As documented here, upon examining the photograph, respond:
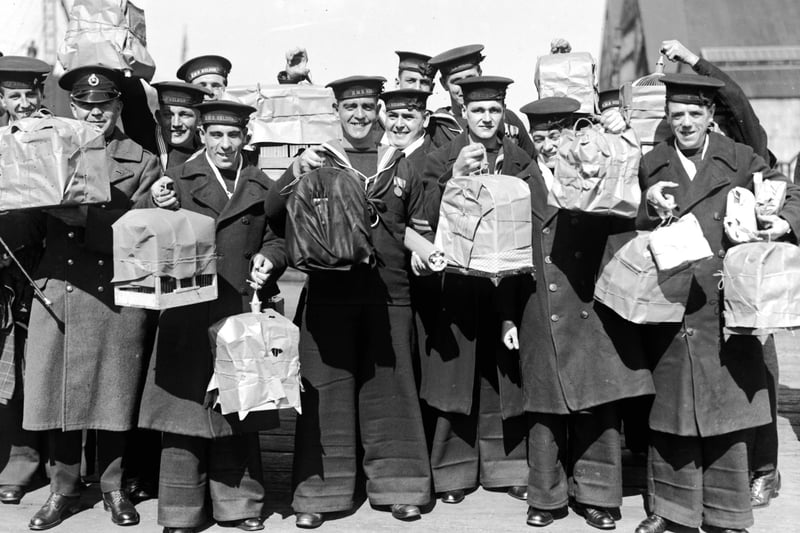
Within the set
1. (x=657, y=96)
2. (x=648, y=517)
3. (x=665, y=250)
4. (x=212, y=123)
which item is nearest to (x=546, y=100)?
(x=657, y=96)

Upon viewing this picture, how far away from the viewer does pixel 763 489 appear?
489 centimetres

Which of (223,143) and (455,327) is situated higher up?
(223,143)

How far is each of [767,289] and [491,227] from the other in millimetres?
1252

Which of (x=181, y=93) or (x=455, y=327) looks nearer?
(x=455, y=327)

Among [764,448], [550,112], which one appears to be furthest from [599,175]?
[764,448]

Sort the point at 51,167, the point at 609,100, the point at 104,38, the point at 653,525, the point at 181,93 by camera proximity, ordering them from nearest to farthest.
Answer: the point at 51,167 → the point at 653,525 → the point at 181,93 → the point at 104,38 → the point at 609,100

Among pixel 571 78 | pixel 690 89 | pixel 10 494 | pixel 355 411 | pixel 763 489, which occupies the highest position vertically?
pixel 571 78

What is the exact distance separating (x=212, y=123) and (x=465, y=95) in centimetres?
126

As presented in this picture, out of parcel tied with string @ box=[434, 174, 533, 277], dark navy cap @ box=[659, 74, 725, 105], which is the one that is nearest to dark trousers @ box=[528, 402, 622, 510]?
parcel tied with string @ box=[434, 174, 533, 277]

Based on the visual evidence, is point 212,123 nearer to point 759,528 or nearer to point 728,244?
point 728,244

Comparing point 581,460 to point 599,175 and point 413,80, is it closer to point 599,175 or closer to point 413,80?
point 599,175

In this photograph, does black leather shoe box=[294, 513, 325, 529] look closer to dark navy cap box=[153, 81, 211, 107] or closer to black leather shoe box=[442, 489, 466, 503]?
black leather shoe box=[442, 489, 466, 503]

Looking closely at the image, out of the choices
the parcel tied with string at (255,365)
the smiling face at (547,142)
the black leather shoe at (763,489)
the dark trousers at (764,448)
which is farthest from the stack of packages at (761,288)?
the parcel tied with string at (255,365)

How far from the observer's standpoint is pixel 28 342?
4.66 meters
